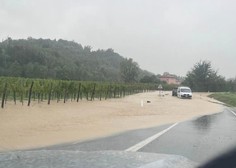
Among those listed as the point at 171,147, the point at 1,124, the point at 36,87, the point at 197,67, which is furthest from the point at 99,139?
the point at 197,67

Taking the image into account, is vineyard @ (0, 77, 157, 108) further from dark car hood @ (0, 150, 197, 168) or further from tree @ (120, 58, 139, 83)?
tree @ (120, 58, 139, 83)

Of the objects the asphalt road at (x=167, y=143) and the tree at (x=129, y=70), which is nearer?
the asphalt road at (x=167, y=143)

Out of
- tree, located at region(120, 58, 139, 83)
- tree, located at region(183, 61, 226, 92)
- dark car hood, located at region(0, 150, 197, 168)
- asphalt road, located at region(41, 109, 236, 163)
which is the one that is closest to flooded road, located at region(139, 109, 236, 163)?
asphalt road, located at region(41, 109, 236, 163)

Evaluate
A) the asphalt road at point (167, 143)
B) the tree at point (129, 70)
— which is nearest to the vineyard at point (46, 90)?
the asphalt road at point (167, 143)

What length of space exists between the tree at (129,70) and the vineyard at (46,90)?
260 feet

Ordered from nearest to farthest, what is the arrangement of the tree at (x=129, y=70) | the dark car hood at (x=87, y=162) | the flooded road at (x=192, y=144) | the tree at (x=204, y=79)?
the dark car hood at (x=87, y=162), the flooded road at (x=192, y=144), the tree at (x=204, y=79), the tree at (x=129, y=70)

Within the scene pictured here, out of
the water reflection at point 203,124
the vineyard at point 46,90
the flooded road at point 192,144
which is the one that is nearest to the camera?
the flooded road at point 192,144

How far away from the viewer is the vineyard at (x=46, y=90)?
1565 inches

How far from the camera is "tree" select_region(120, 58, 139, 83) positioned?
14900 cm

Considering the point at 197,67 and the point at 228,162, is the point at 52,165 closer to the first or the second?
the point at 228,162

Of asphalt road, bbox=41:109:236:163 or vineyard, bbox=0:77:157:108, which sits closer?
asphalt road, bbox=41:109:236:163

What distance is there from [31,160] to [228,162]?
222cm

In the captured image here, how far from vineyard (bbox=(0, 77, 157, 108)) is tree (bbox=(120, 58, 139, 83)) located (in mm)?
79304

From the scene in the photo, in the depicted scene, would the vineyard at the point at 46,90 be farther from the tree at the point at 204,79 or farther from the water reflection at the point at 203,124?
the tree at the point at 204,79
